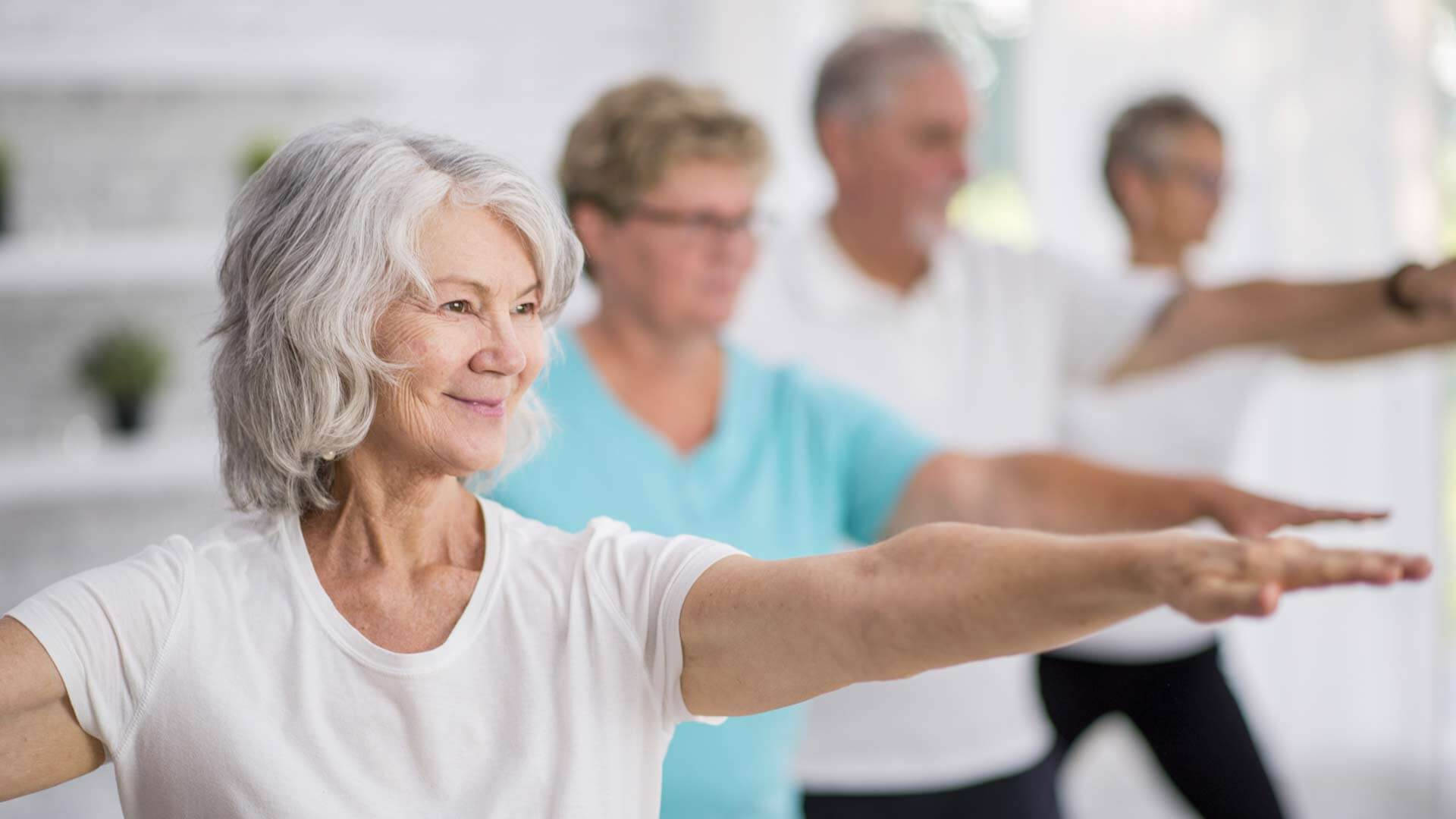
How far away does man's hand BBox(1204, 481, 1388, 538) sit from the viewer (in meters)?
0.78

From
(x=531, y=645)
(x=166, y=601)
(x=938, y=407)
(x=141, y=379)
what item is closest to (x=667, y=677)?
(x=531, y=645)

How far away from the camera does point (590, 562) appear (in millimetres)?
774

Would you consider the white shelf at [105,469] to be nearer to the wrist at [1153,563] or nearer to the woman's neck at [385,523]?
the woman's neck at [385,523]

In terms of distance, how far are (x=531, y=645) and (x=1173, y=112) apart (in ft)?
5.83

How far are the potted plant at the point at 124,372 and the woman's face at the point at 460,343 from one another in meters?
2.02

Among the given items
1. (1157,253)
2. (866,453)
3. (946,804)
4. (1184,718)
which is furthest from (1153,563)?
(1157,253)

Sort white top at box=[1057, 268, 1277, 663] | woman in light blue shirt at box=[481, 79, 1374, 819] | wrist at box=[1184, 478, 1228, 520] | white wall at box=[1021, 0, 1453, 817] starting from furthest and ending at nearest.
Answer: white wall at box=[1021, 0, 1453, 817], white top at box=[1057, 268, 1277, 663], woman in light blue shirt at box=[481, 79, 1374, 819], wrist at box=[1184, 478, 1228, 520]

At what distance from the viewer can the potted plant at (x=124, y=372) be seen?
98.9 inches

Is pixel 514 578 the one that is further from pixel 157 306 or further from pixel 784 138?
pixel 784 138

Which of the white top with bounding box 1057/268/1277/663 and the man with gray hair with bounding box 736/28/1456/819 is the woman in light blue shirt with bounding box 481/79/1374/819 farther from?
the white top with bounding box 1057/268/1277/663

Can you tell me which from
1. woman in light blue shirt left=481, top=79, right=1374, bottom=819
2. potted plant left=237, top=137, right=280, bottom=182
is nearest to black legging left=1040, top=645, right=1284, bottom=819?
woman in light blue shirt left=481, top=79, right=1374, bottom=819

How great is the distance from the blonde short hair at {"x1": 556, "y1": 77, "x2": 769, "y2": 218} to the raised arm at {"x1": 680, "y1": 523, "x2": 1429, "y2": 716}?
0.52 meters

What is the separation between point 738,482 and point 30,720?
580mm

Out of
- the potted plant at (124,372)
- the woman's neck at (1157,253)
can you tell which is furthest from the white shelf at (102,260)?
the woman's neck at (1157,253)
